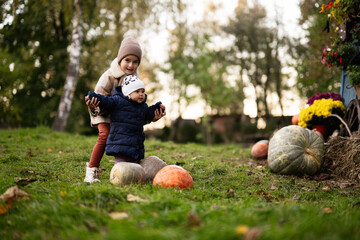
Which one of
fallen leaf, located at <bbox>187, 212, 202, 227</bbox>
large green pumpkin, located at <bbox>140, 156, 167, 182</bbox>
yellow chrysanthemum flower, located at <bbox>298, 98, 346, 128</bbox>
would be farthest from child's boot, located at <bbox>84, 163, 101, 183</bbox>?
yellow chrysanthemum flower, located at <bbox>298, 98, 346, 128</bbox>

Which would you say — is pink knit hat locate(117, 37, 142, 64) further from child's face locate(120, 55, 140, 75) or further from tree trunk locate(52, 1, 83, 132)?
tree trunk locate(52, 1, 83, 132)

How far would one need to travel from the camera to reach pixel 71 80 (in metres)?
11.3

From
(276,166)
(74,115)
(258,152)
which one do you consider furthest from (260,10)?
(276,166)

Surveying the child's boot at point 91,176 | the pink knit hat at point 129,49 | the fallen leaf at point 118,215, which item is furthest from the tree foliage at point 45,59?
the fallen leaf at point 118,215

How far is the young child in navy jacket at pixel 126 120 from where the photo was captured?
12.3 ft

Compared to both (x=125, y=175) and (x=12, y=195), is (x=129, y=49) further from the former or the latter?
(x=12, y=195)

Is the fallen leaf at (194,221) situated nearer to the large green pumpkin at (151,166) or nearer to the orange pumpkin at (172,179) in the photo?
the orange pumpkin at (172,179)

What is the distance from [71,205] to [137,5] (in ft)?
39.5

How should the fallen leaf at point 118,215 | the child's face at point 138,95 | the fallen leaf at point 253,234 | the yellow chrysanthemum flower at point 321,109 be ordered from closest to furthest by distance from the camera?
1. the fallen leaf at point 253,234
2. the fallen leaf at point 118,215
3. the child's face at point 138,95
4. the yellow chrysanthemum flower at point 321,109

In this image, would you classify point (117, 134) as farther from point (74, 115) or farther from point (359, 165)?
point (74, 115)

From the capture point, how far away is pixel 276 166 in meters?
5.21

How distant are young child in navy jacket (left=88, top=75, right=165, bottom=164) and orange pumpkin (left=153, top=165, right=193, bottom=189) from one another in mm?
Answer: 552

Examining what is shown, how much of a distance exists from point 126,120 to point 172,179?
1.02 m

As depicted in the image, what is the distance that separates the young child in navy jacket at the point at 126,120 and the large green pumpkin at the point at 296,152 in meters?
2.65
